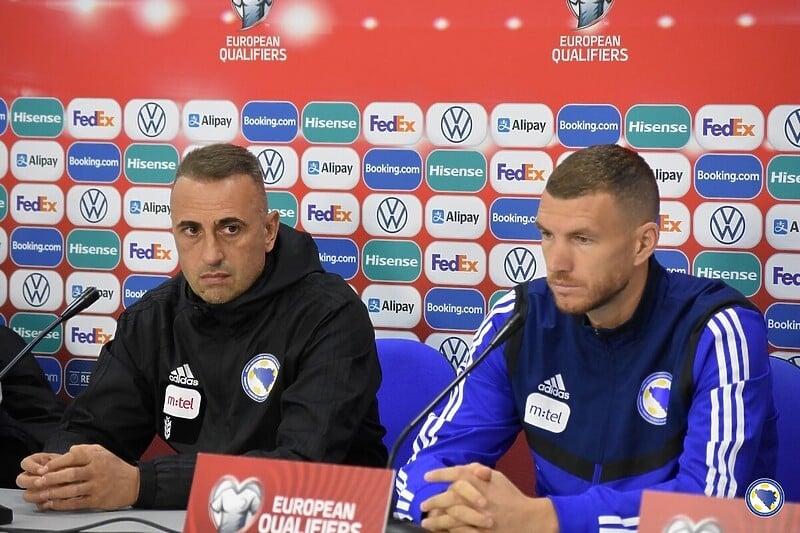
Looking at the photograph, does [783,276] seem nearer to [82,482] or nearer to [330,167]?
[330,167]

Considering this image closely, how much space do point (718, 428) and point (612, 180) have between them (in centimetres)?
54

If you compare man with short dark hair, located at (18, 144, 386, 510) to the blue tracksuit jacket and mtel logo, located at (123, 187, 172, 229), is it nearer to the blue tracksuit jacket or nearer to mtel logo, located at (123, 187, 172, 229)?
the blue tracksuit jacket

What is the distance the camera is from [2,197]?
132 inches

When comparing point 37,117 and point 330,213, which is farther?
point 37,117

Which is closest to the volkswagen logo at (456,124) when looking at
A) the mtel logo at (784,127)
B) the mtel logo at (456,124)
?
Result: the mtel logo at (456,124)

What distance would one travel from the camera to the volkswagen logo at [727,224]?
2795 mm

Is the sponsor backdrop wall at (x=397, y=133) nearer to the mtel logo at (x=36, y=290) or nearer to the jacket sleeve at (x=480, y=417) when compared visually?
the mtel logo at (x=36, y=290)

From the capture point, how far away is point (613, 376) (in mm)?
2186

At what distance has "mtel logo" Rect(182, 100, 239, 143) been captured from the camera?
3.14 metres

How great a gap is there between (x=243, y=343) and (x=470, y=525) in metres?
0.88

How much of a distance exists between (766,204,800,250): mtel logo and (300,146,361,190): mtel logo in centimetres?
115

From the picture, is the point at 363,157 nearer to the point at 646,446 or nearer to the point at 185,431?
the point at 185,431

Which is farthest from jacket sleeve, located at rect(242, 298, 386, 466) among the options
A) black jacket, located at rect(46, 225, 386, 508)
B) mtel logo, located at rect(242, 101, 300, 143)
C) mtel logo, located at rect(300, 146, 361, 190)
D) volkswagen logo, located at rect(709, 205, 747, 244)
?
volkswagen logo, located at rect(709, 205, 747, 244)

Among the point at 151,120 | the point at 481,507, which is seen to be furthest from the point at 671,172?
the point at 151,120
